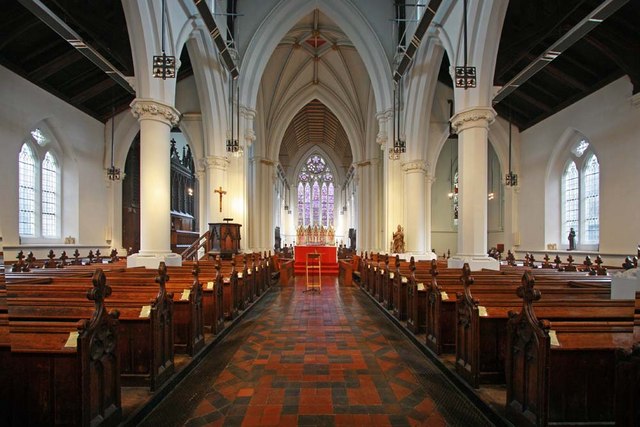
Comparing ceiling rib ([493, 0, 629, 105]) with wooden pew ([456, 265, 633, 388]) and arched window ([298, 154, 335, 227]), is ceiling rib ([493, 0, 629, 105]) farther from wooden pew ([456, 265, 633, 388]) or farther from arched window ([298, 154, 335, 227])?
arched window ([298, 154, 335, 227])

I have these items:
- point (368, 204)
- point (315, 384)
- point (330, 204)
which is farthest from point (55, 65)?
→ point (330, 204)

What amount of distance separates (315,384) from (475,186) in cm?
556

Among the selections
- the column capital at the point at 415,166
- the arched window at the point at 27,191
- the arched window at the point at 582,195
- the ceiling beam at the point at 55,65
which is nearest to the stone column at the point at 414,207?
the column capital at the point at 415,166

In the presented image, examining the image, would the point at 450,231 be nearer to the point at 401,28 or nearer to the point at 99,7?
the point at 401,28

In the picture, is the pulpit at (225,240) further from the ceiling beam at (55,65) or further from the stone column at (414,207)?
the ceiling beam at (55,65)

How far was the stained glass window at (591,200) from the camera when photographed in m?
12.1

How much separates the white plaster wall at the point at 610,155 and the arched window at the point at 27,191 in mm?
15832

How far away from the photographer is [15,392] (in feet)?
7.86

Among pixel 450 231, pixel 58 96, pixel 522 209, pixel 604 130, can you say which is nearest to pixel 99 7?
pixel 58 96

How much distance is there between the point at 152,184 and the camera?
7371 mm

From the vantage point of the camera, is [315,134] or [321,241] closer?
[321,241]

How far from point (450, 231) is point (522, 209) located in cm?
591

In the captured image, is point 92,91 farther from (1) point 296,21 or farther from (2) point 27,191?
(1) point 296,21

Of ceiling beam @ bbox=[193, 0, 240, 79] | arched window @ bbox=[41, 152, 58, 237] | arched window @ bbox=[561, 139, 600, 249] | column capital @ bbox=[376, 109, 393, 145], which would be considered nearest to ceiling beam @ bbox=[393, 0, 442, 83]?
column capital @ bbox=[376, 109, 393, 145]
